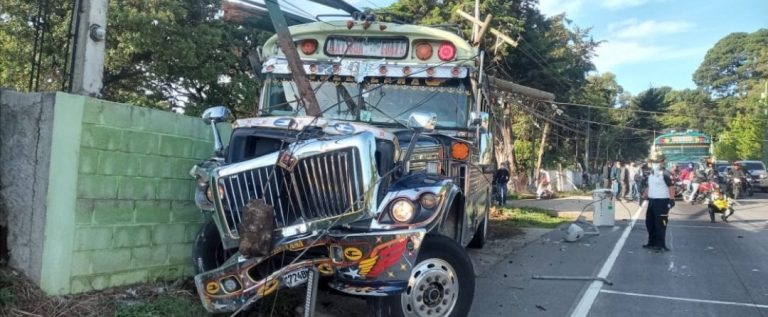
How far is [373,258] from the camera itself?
14.1 feet

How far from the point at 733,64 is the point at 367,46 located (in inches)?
3761

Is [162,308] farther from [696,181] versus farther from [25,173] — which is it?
[696,181]

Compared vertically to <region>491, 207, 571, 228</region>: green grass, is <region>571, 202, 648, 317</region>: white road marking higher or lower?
lower

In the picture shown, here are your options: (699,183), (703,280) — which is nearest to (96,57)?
(703,280)

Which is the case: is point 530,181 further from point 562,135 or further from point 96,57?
point 96,57

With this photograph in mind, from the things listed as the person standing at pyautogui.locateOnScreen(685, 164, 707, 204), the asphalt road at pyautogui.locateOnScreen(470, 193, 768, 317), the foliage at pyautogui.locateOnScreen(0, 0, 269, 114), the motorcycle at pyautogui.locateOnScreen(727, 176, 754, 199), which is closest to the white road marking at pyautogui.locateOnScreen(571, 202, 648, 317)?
the asphalt road at pyautogui.locateOnScreen(470, 193, 768, 317)

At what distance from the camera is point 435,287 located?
15.4 ft

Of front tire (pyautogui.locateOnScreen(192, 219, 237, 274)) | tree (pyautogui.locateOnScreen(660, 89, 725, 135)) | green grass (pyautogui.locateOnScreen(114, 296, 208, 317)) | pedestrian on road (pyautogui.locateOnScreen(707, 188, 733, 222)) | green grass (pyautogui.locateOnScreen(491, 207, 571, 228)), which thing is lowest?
green grass (pyautogui.locateOnScreen(114, 296, 208, 317))

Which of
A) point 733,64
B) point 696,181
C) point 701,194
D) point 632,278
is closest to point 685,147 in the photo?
point 696,181

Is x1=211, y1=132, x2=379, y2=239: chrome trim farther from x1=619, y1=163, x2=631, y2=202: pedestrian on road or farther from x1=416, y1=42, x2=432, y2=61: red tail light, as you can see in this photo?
x1=619, y1=163, x2=631, y2=202: pedestrian on road

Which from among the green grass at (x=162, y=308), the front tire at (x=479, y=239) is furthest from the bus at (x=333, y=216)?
the front tire at (x=479, y=239)

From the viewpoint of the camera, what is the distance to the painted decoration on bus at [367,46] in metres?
7.20

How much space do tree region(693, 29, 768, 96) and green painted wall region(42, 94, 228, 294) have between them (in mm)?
86320

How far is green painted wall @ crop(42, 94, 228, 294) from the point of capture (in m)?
4.71
